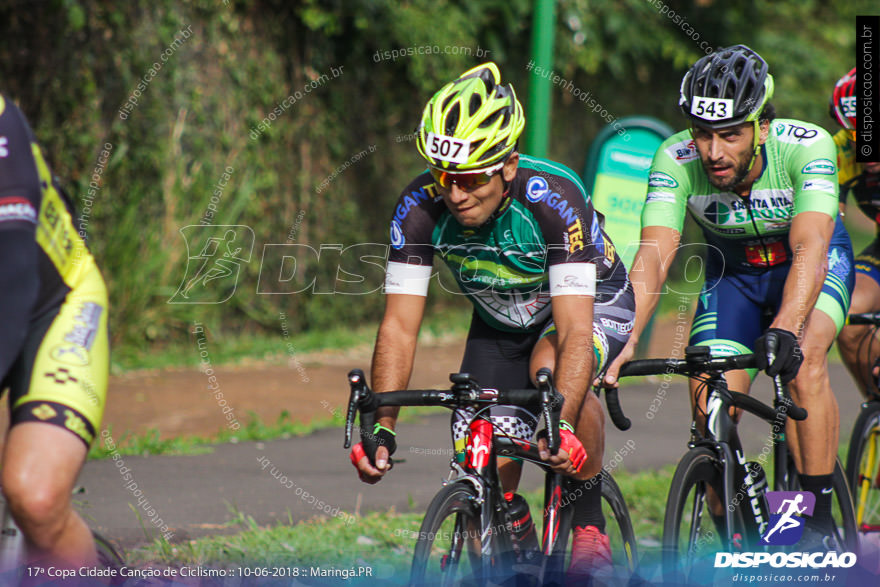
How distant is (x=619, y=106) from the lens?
1362cm

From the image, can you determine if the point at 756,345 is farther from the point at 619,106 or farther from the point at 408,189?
the point at 619,106

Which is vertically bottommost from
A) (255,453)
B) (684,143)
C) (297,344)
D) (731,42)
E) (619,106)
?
(255,453)

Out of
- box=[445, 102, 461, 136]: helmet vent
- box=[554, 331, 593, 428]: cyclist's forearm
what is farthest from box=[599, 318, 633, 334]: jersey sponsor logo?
box=[445, 102, 461, 136]: helmet vent

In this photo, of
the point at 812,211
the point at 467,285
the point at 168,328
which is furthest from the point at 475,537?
the point at 168,328

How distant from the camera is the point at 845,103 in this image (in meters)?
5.25

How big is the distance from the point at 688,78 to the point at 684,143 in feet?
1.03

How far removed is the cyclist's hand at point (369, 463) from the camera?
11.0 ft

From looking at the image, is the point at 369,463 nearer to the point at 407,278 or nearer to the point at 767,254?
the point at 407,278

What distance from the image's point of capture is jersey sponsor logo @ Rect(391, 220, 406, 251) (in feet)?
12.3

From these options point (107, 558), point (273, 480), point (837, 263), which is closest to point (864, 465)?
point (837, 263)

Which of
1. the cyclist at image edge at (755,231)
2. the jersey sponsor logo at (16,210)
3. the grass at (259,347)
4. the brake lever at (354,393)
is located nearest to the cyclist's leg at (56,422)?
the jersey sponsor logo at (16,210)

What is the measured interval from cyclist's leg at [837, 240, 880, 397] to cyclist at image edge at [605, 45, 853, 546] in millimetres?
631

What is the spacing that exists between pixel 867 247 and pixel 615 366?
7.12 ft

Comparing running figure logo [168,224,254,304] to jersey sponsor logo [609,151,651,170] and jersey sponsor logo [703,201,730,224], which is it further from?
jersey sponsor logo [703,201,730,224]
